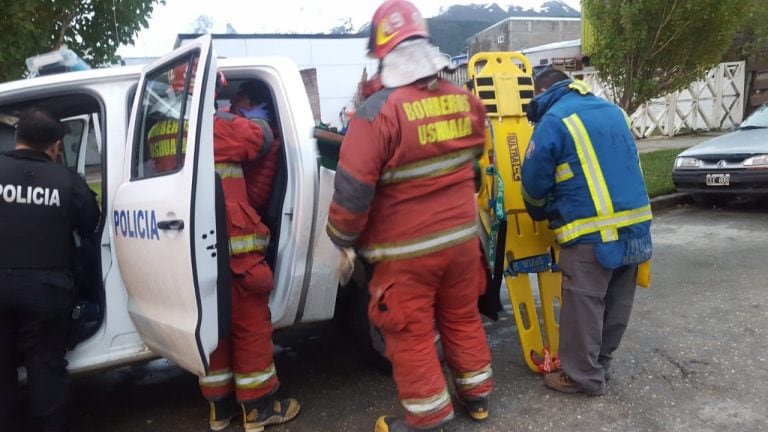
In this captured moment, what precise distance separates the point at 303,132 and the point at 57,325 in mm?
1485

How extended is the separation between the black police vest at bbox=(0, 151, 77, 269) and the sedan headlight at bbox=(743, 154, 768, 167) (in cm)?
712

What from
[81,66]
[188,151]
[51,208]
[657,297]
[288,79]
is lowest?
[657,297]

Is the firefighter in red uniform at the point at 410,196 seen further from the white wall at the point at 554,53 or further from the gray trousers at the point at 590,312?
the white wall at the point at 554,53

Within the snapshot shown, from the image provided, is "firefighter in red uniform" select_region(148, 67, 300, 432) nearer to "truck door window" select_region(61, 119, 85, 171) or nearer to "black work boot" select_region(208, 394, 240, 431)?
"black work boot" select_region(208, 394, 240, 431)

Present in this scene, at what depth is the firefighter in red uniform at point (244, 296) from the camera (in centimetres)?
285

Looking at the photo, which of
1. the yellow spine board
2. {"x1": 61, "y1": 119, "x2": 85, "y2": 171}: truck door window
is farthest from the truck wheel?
{"x1": 61, "y1": 119, "x2": 85, "y2": 171}: truck door window

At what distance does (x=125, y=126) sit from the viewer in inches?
117

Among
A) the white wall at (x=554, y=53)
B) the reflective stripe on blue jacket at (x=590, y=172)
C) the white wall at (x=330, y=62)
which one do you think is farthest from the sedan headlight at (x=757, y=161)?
the white wall at (x=554, y=53)

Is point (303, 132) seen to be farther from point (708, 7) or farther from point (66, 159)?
point (708, 7)

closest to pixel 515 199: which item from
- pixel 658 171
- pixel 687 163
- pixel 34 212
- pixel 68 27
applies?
pixel 34 212

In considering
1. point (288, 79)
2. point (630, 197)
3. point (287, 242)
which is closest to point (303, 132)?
point (288, 79)

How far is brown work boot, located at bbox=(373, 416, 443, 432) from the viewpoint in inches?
105

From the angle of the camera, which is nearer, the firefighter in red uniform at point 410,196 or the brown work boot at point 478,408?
the firefighter in red uniform at point 410,196

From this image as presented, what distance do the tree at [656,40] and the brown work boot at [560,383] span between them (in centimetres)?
675
